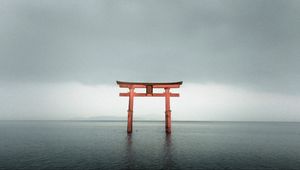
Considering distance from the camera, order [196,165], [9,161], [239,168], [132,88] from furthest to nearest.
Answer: [132,88]
[9,161]
[196,165]
[239,168]

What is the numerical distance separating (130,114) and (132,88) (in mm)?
3146

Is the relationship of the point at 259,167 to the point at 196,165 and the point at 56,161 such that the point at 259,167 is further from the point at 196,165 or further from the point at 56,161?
the point at 56,161

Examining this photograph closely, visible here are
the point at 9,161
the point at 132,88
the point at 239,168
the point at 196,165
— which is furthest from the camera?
the point at 132,88

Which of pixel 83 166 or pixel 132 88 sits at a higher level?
pixel 132 88

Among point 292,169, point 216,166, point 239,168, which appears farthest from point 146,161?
point 292,169

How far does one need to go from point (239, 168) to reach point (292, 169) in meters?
3.38

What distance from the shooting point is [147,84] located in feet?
74.2

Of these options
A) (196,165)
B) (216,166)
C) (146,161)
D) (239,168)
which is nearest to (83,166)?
(146,161)

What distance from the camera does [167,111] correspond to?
23.7 meters

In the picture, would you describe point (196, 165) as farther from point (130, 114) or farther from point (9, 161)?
point (9, 161)

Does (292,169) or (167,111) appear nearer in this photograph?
(292,169)

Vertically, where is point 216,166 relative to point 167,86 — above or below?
below

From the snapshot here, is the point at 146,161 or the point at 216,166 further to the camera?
the point at 146,161

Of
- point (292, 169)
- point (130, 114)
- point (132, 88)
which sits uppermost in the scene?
point (132, 88)
